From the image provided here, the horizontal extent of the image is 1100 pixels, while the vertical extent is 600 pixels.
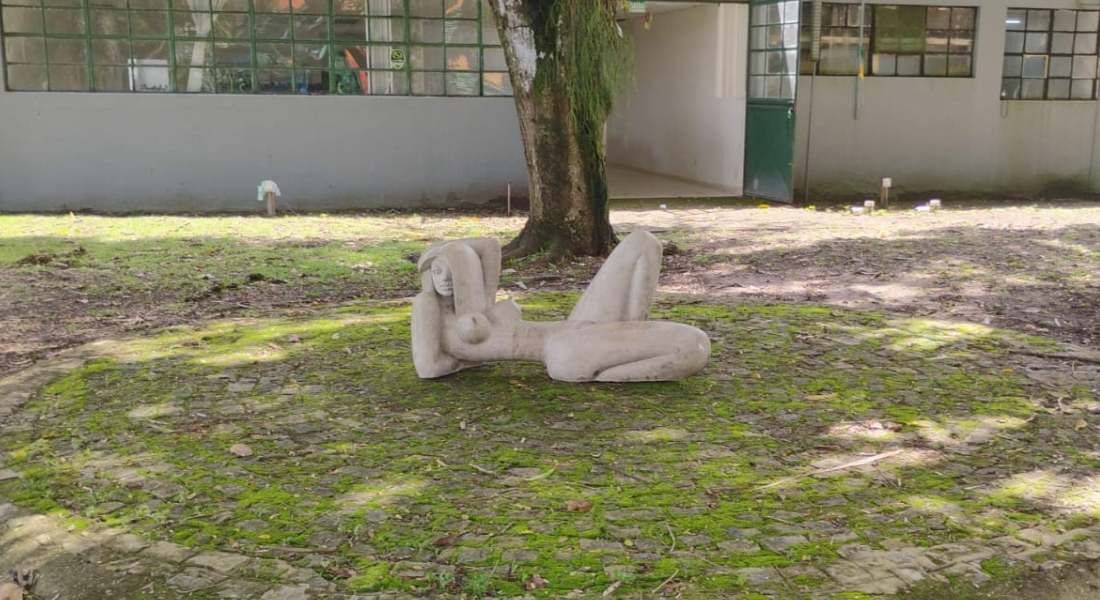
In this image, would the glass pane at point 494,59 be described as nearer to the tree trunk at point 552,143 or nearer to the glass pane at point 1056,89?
the tree trunk at point 552,143

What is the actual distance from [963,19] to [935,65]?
687mm

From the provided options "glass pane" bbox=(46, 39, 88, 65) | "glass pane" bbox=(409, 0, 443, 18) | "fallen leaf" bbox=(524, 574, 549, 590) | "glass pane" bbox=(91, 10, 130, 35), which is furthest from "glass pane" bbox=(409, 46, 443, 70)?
"fallen leaf" bbox=(524, 574, 549, 590)

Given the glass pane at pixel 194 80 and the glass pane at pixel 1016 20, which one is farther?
the glass pane at pixel 1016 20

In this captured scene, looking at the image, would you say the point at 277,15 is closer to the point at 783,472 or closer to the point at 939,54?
the point at 939,54

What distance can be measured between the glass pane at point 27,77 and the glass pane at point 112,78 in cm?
57

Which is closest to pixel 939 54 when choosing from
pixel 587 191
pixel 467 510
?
pixel 587 191

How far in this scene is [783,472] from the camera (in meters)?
3.69

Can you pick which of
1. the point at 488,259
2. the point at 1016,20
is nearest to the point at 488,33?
the point at 1016,20

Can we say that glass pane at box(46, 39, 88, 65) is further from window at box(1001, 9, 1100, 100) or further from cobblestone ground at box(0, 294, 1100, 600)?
window at box(1001, 9, 1100, 100)

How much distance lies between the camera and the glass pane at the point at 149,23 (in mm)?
11469

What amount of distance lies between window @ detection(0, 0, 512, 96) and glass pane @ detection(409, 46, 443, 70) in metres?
0.01

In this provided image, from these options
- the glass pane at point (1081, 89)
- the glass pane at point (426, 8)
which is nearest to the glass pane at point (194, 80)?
the glass pane at point (426, 8)

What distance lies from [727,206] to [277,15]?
18.9 ft

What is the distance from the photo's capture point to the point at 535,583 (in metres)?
2.85
